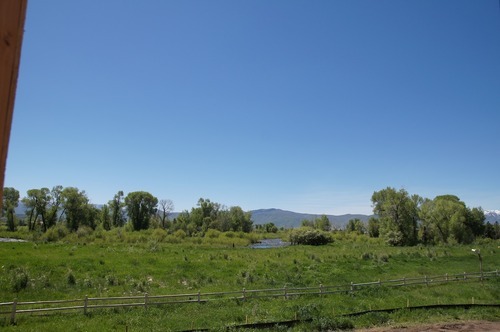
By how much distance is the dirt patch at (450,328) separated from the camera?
70.2 ft

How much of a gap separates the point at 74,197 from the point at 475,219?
107314mm

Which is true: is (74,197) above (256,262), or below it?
above

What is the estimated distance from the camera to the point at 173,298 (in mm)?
24875

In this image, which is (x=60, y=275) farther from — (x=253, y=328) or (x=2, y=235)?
(x=2, y=235)

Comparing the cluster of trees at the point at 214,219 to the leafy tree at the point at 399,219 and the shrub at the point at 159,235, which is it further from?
the leafy tree at the point at 399,219

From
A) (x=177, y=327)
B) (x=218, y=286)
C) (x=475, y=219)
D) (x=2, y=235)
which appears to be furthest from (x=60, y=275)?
(x=475, y=219)

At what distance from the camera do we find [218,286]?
30.1 m

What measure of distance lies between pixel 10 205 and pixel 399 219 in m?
95.9

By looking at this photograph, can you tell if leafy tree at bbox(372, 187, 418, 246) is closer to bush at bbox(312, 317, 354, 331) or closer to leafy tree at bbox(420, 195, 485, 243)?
leafy tree at bbox(420, 195, 485, 243)

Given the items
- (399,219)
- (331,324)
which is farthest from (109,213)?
(331,324)

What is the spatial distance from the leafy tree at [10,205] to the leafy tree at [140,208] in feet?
93.5

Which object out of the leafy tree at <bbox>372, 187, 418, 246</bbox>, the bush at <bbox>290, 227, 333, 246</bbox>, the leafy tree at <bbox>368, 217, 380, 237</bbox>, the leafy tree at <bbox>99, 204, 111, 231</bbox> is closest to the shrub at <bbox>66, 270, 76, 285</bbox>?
the bush at <bbox>290, 227, 333, 246</bbox>

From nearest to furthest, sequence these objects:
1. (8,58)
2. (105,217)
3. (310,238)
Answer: (8,58) → (310,238) → (105,217)

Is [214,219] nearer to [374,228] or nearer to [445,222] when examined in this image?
[374,228]
